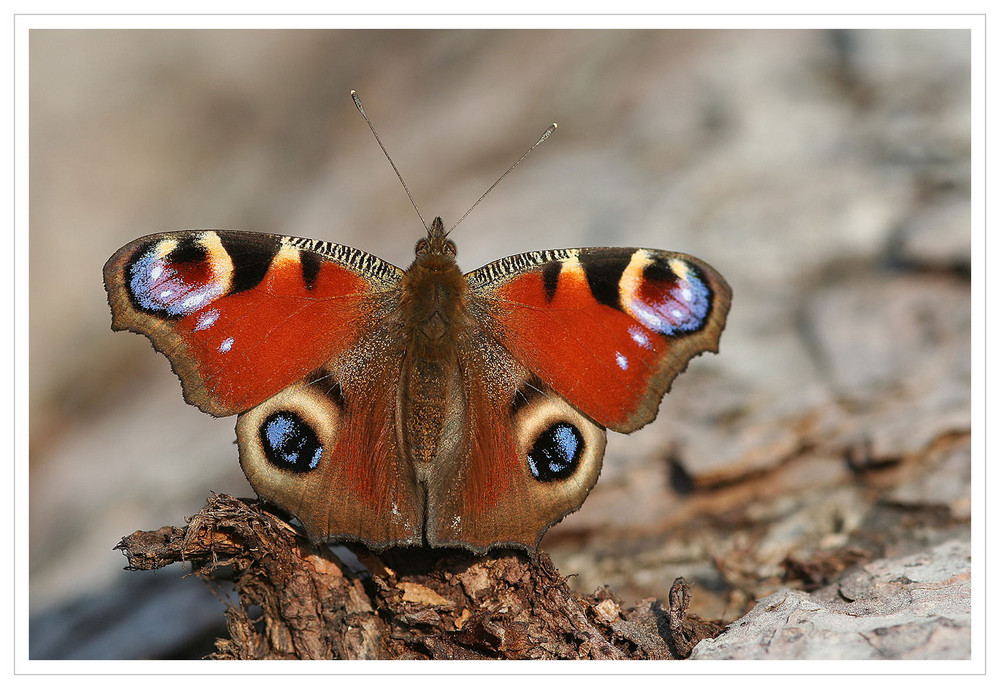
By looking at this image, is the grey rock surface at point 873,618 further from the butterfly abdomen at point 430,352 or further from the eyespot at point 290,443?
the eyespot at point 290,443

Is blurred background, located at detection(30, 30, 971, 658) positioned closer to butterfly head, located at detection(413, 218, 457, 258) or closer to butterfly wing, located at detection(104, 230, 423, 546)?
butterfly wing, located at detection(104, 230, 423, 546)

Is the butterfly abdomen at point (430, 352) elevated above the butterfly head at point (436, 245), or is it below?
below

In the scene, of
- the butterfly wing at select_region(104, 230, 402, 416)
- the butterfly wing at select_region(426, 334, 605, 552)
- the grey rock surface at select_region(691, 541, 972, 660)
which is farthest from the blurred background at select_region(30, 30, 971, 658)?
the butterfly wing at select_region(104, 230, 402, 416)

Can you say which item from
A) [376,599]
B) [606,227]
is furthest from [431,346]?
[606,227]

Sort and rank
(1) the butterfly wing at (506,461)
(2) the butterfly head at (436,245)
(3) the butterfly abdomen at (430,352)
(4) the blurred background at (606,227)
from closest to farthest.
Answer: (1) the butterfly wing at (506,461)
(3) the butterfly abdomen at (430,352)
(2) the butterfly head at (436,245)
(4) the blurred background at (606,227)

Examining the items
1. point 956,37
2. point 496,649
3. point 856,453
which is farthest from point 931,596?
point 956,37

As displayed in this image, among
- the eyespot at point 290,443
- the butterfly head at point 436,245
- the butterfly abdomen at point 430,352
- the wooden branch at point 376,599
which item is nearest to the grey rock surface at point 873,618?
the wooden branch at point 376,599

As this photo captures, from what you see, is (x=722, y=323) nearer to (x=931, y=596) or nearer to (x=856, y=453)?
(x=931, y=596)
